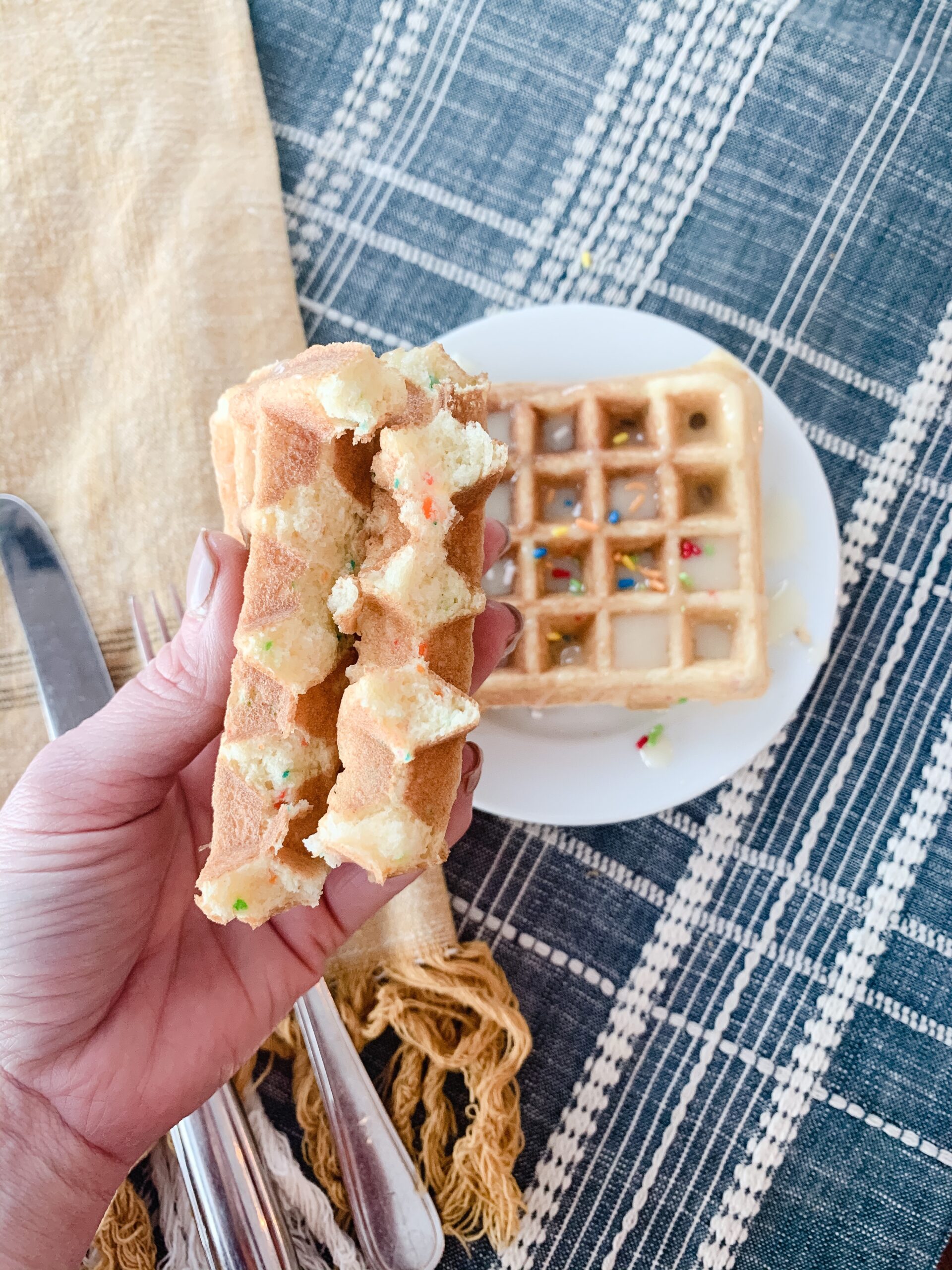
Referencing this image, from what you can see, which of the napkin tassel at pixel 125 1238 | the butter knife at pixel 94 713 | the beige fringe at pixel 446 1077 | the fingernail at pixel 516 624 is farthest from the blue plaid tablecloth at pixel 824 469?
the fingernail at pixel 516 624

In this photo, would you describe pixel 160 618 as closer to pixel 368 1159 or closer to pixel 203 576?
pixel 203 576

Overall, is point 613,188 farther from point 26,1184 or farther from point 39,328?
point 26,1184

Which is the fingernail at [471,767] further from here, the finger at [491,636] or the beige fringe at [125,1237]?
the beige fringe at [125,1237]

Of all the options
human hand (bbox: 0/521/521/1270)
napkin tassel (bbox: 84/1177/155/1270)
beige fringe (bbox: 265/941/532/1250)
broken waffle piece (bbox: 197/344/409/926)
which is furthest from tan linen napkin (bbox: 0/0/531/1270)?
broken waffle piece (bbox: 197/344/409/926)

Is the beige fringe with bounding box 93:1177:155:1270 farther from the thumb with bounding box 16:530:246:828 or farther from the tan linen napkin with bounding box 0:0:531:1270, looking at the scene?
the thumb with bounding box 16:530:246:828

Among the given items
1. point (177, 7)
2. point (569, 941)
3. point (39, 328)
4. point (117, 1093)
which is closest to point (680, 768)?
point (569, 941)
